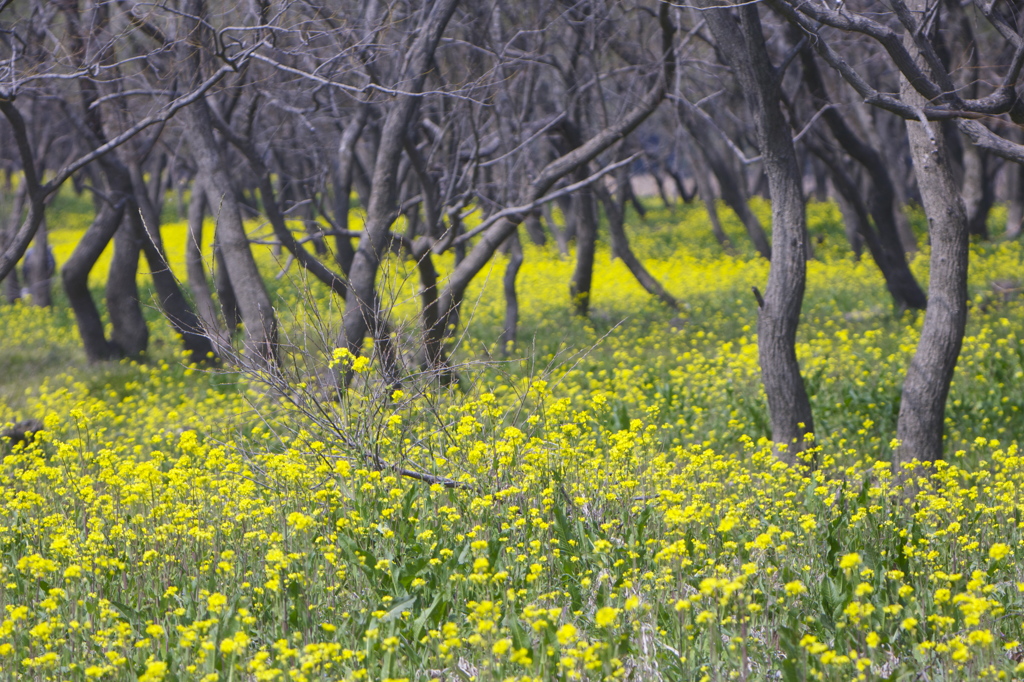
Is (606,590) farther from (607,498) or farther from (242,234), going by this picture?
(242,234)

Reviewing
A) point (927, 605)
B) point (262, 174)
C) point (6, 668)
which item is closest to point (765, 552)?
point (927, 605)

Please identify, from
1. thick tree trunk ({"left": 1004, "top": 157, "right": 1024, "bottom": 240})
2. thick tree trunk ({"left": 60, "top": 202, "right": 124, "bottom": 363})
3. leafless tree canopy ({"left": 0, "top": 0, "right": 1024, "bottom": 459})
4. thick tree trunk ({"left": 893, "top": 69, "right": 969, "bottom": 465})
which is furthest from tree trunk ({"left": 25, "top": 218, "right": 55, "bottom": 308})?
thick tree trunk ({"left": 1004, "top": 157, "right": 1024, "bottom": 240})

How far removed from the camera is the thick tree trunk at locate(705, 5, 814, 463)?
20.6 ft

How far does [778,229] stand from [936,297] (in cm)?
110

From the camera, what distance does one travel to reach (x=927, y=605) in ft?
12.8

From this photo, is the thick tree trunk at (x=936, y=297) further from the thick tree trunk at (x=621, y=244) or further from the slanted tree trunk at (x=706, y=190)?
the slanted tree trunk at (x=706, y=190)

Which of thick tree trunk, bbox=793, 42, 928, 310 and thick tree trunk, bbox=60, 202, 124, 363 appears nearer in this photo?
thick tree trunk, bbox=793, 42, 928, 310

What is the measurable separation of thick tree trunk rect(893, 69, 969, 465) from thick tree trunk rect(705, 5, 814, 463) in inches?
28.3

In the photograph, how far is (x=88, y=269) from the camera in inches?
483

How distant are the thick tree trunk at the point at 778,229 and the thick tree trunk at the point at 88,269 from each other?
27.6ft

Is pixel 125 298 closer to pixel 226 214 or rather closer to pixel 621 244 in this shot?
pixel 226 214

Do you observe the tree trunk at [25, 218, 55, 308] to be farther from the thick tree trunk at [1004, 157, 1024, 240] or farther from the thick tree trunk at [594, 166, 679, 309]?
the thick tree trunk at [1004, 157, 1024, 240]

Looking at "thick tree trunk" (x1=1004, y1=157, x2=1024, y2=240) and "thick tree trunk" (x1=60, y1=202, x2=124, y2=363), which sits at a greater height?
"thick tree trunk" (x1=60, y1=202, x2=124, y2=363)

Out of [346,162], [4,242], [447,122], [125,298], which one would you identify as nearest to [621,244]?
[447,122]
